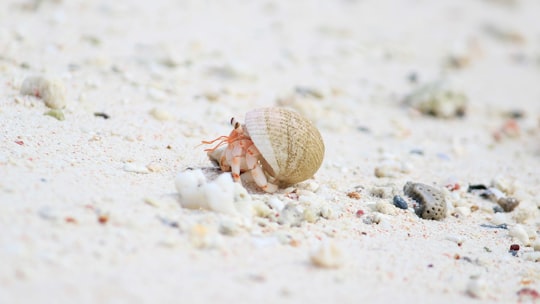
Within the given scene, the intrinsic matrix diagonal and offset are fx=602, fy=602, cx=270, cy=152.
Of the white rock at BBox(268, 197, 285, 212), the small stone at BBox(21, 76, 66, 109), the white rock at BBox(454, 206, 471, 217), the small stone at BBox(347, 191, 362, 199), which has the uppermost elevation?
the small stone at BBox(21, 76, 66, 109)

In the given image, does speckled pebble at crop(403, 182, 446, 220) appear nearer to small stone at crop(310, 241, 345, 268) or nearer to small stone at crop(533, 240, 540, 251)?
small stone at crop(533, 240, 540, 251)

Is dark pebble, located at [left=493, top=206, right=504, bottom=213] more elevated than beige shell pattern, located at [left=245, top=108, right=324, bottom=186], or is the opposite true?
beige shell pattern, located at [left=245, top=108, right=324, bottom=186]

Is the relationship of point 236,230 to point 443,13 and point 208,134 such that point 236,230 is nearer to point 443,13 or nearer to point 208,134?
point 208,134

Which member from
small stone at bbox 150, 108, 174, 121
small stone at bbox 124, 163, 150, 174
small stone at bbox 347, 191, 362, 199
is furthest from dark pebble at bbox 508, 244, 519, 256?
small stone at bbox 150, 108, 174, 121

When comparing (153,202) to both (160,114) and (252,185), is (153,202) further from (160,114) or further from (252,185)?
(160,114)

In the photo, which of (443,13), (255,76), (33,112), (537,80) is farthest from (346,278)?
(443,13)

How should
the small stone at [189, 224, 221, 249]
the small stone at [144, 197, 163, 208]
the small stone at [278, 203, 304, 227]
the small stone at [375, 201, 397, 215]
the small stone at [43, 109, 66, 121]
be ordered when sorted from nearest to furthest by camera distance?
1. the small stone at [189, 224, 221, 249]
2. the small stone at [144, 197, 163, 208]
3. the small stone at [278, 203, 304, 227]
4. the small stone at [375, 201, 397, 215]
5. the small stone at [43, 109, 66, 121]

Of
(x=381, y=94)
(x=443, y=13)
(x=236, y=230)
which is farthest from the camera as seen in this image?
(x=443, y=13)
